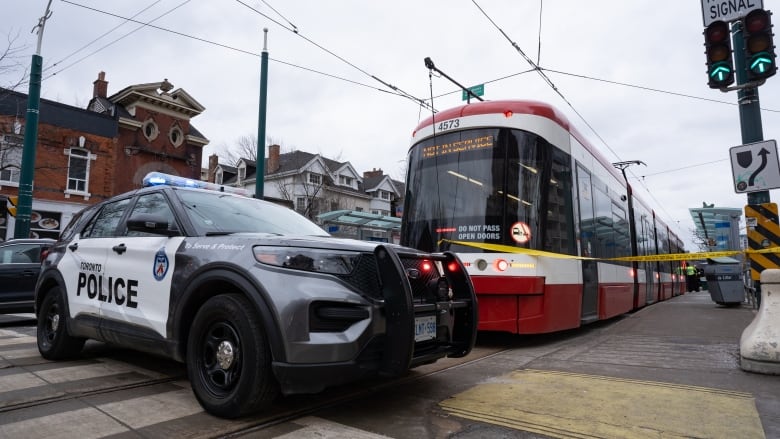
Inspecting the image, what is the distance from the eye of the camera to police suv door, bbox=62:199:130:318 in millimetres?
4828

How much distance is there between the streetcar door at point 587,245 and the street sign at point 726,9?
2762mm

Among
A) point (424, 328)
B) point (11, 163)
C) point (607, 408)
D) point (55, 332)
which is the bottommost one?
point (607, 408)

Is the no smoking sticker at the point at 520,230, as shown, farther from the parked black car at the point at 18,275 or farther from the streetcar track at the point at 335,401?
the parked black car at the point at 18,275

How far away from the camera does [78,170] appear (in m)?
24.7

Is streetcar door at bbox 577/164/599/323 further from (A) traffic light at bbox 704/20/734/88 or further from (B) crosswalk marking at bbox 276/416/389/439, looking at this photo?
(B) crosswalk marking at bbox 276/416/389/439

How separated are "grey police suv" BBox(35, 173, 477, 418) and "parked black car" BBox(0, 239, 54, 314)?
5537mm

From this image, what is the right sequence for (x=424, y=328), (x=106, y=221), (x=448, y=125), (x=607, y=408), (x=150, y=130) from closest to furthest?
(x=424, y=328), (x=607, y=408), (x=106, y=221), (x=448, y=125), (x=150, y=130)

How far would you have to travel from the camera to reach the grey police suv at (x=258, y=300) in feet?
10.6

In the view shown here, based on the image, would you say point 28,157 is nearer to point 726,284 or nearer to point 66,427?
point 66,427

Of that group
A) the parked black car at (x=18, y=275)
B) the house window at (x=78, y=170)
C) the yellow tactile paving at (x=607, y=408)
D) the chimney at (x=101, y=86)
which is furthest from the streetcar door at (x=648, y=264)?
the chimney at (x=101, y=86)

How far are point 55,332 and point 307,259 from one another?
3702 millimetres

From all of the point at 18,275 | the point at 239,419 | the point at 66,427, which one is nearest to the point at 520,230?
the point at 239,419

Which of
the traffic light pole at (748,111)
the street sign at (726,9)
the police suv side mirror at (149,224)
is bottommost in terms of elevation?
the police suv side mirror at (149,224)

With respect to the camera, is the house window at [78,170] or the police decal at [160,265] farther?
the house window at [78,170]
